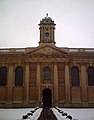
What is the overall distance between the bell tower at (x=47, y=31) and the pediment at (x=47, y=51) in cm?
110

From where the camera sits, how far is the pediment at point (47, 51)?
3338 centimetres

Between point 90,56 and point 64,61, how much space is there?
146 inches

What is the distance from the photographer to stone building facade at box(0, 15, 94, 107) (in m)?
32.4

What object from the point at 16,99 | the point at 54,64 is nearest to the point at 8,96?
the point at 16,99

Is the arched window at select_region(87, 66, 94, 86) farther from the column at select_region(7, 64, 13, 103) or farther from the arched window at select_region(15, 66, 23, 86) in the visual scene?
the column at select_region(7, 64, 13, 103)

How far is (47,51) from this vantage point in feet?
110

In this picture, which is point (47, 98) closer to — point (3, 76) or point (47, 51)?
point (47, 51)

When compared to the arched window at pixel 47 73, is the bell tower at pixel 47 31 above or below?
above

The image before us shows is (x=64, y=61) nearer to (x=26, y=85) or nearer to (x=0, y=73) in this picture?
(x=26, y=85)

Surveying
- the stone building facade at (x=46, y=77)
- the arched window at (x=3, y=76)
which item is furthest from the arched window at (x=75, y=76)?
the arched window at (x=3, y=76)

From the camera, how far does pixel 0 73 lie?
3366cm

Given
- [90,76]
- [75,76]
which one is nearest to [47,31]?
[75,76]

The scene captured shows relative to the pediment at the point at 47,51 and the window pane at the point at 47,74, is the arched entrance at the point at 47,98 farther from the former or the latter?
the pediment at the point at 47,51

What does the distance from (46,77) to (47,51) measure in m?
3.53
